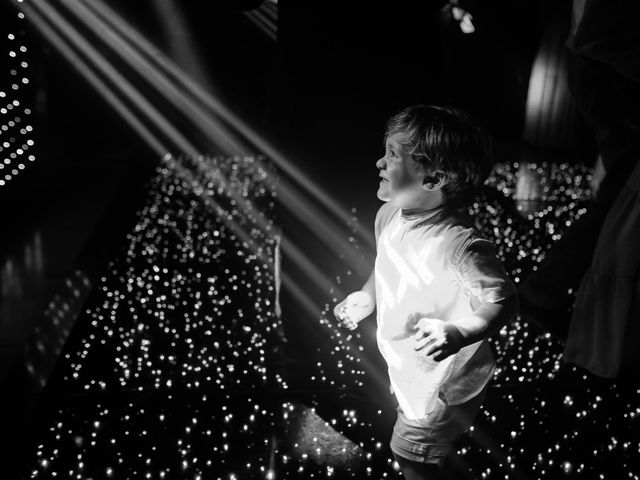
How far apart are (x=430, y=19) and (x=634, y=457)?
5.11 feet

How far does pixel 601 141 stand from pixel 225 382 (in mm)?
1713

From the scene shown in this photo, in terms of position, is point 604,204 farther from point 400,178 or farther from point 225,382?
point 225,382

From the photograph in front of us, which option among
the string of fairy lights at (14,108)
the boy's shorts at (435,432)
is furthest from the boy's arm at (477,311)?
the string of fairy lights at (14,108)

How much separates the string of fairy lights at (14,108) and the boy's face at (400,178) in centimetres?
213

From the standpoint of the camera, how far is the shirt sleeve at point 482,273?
124cm

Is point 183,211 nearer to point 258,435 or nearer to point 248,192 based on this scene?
point 248,192

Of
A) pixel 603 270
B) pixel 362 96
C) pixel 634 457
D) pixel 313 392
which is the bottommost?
pixel 634 457

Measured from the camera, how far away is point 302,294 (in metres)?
2.71

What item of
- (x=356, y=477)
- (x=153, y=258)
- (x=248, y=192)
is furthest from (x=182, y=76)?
(x=356, y=477)

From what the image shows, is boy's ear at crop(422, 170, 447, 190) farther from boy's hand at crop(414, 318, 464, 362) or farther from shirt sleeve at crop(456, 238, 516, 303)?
boy's hand at crop(414, 318, 464, 362)

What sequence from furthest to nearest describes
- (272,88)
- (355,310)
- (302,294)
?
(302,294), (272,88), (355,310)

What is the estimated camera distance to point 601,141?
7.73ft

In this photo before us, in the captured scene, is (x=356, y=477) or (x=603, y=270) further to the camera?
(x=603, y=270)

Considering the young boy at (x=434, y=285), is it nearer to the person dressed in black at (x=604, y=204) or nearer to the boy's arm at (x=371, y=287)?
the boy's arm at (x=371, y=287)
